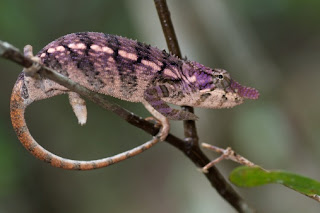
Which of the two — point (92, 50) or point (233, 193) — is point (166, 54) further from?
point (233, 193)

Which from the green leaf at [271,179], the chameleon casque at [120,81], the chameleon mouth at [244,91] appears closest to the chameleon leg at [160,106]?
the chameleon casque at [120,81]

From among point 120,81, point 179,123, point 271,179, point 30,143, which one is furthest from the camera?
point 179,123

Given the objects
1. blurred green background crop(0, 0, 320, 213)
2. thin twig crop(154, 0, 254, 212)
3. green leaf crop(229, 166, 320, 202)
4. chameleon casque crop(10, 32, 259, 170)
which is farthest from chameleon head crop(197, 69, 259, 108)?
blurred green background crop(0, 0, 320, 213)

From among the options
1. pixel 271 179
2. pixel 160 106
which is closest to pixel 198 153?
pixel 160 106

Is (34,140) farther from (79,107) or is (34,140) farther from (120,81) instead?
(120,81)

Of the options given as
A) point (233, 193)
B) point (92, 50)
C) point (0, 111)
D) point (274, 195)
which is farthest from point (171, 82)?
point (0, 111)

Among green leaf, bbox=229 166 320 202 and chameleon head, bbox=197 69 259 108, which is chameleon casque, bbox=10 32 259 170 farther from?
green leaf, bbox=229 166 320 202
